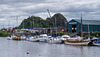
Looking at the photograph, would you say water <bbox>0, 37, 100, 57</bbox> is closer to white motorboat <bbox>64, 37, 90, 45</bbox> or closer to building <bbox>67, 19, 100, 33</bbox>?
white motorboat <bbox>64, 37, 90, 45</bbox>

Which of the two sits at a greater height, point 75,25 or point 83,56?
point 75,25

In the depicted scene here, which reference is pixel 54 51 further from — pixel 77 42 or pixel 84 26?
pixel 84 26

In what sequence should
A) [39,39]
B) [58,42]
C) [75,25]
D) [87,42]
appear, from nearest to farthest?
[87,42] → [58,42] → [39,39] → [75,25]

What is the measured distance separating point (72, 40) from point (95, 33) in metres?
36.9

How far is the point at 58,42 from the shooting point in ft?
325

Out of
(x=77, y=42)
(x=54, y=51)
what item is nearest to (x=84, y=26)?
(x=77, y=42)

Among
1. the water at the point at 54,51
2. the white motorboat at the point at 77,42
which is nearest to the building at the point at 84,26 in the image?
the white motorboat at the point at 77,42

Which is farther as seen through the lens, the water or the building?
the building

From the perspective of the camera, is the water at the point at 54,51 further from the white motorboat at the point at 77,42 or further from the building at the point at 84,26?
the building at the point at 84,26

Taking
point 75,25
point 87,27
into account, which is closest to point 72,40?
point 87,27

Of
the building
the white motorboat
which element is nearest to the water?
the white motorboat

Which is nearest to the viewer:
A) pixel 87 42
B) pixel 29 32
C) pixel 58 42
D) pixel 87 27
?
pixel 87 42

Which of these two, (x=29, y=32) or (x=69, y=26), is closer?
(x=69, y=26)

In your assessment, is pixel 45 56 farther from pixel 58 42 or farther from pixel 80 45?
pixel 58 42
